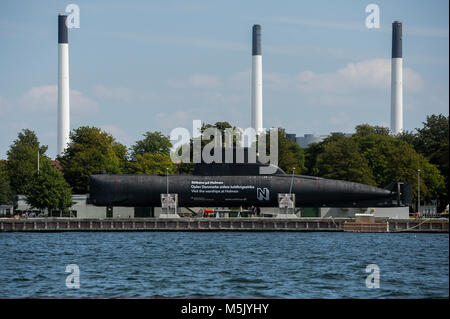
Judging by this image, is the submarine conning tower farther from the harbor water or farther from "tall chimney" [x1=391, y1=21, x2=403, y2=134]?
"tall chimney" [x1=391, y1=21, x2=403, y2=134]

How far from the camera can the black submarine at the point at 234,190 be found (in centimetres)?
9762

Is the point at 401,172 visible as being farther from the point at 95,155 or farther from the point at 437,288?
the point at 437,288

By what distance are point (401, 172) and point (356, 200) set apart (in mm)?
16372

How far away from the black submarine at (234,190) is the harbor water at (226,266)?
58.1ft

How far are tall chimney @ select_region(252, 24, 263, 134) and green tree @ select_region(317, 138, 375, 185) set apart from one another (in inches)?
1119

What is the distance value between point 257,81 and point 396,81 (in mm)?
26241

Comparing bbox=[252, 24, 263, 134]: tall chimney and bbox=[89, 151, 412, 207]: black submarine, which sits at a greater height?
bbox=[252, 24, 263, 134]: tall chimney

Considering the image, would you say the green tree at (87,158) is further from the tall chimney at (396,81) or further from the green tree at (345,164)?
the tall chimney at (396,81)

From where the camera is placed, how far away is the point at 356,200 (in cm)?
10131

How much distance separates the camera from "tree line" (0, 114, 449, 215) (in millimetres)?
112438

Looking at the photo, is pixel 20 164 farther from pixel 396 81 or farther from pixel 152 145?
pixel 396 81

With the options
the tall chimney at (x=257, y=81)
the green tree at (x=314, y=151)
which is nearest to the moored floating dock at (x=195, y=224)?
the green tree at (x=314, y=151)

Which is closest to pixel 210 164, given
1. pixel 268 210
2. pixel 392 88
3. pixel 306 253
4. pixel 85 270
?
pixel 268 210

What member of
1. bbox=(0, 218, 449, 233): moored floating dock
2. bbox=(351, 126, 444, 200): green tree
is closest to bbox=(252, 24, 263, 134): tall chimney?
bbox=(351, 126, 444, 200): green tree
